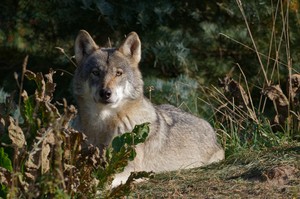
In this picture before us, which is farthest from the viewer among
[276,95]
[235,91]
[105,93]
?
[235,91]

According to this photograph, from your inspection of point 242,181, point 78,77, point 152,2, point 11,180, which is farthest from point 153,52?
point 11,180

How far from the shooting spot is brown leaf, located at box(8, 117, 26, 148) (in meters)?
5.77

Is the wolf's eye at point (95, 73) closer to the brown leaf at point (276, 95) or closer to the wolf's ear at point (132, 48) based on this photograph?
the wolf's ear at point (132, 48)

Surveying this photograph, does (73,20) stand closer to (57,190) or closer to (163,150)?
(163,150)

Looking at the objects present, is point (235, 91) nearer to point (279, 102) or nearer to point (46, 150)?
point (279, 102)

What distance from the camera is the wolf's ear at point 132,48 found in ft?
28.2

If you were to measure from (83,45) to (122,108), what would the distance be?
0.78m

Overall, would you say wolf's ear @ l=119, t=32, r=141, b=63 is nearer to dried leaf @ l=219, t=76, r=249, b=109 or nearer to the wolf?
the wolf

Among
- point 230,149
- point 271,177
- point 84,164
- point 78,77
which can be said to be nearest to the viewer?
point 84,164

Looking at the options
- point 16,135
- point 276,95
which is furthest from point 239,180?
point 276,95

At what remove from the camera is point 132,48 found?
868 cm

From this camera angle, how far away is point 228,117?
31.3ft

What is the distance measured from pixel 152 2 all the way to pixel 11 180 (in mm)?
9337

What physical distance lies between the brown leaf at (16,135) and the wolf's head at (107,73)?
2.19 m
